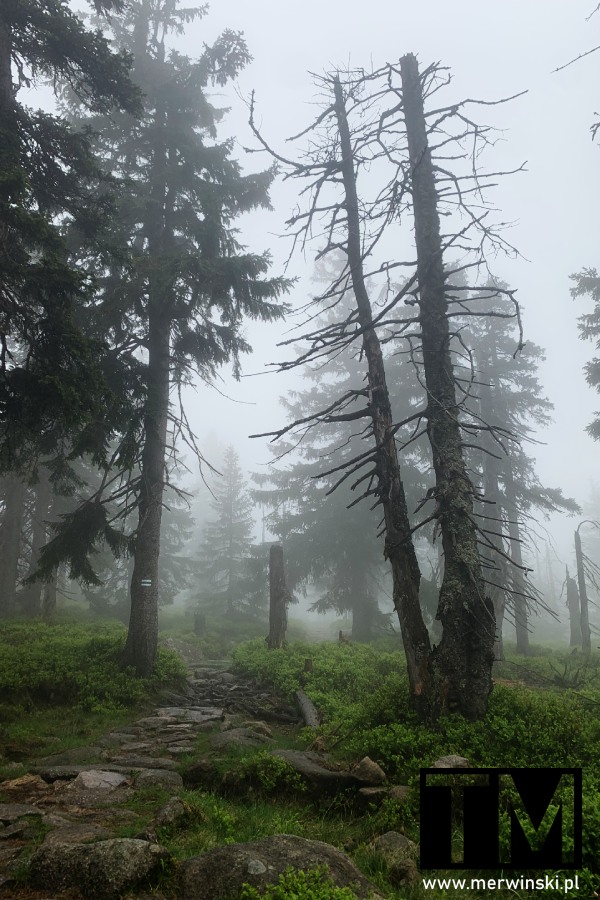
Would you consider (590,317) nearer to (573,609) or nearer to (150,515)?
→ (150,515)

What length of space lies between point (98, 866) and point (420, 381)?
695cm

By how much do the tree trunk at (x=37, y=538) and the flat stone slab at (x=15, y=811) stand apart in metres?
15.7

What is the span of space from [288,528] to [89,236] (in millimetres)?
16255

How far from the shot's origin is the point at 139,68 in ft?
53.6

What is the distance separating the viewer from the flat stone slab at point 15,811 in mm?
4930

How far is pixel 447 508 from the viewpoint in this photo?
25.8ft

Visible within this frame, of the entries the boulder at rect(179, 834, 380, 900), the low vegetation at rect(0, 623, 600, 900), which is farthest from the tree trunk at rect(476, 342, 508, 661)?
the boulder at rect(179, 834, 380, 900)

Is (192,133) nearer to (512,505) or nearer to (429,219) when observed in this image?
(429,219)

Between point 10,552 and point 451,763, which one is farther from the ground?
point 10,552

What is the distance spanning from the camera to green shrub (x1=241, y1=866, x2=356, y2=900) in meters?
3.46

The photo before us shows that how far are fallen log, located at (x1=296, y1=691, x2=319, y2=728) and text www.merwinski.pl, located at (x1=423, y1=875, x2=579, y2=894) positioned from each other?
542 centimetres

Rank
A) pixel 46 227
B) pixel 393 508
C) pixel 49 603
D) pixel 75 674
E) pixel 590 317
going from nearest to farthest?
pixel 46 227 < pixel 393 508 < pixel 75 674 < pixel 590 317 < pixel 49 603

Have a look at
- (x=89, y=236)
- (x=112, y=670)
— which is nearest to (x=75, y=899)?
(x=112, y=670)

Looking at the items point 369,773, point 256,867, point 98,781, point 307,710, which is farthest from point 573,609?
point 256,867
